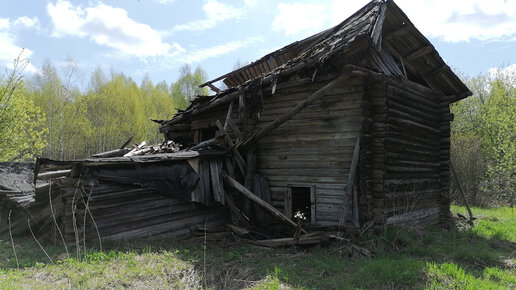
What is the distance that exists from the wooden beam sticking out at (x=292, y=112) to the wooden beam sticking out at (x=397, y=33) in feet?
7.48

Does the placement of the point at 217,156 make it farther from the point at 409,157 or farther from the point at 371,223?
the point at 409,157

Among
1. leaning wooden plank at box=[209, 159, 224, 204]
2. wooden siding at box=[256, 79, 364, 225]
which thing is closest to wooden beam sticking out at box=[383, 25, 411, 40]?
wooden siding at box=[256, 79, 364, 225]

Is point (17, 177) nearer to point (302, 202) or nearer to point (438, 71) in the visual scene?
point (302, 202)

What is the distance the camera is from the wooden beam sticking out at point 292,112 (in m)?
7.73

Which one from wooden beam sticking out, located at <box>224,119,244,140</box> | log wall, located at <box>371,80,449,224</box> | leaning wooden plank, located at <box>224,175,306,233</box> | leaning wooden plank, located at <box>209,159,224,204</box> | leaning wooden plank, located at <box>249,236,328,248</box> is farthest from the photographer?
wooden beam sticking out, located at <box>224,119,244,140</box>

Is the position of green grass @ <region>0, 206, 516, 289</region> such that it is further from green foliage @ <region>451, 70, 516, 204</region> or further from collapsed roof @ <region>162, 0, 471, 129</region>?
green foliage @ <region>451, 70, 516, 204</region>

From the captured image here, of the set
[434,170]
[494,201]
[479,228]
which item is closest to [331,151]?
[434,170]

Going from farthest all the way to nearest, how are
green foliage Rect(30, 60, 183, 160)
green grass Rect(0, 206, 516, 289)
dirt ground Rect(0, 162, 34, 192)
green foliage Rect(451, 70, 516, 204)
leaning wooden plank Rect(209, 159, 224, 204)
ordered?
green foliage Rect(30, 60, 183, 160) < green foliage Rect(451, 70, 516, 204) < dirt ground Rect(0, 162, 34, 192) < leaning wooden plank Rect(209, 159, 224, 204) < green grass Rect(0, 206, 516, 289)

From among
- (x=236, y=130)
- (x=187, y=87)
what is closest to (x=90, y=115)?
(x=187, y=87)

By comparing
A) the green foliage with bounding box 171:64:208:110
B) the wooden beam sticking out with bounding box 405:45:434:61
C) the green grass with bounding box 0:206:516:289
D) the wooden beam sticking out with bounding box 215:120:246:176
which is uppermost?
the green foliage with bounding box 171:64:208:110

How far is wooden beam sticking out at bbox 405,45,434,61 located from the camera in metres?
9.33

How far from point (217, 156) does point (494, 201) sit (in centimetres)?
1884

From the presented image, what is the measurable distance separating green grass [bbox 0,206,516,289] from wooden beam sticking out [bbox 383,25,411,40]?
512cm

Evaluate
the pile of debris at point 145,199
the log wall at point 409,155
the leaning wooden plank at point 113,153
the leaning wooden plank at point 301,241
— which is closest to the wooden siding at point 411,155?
the log wall at point 409,155
